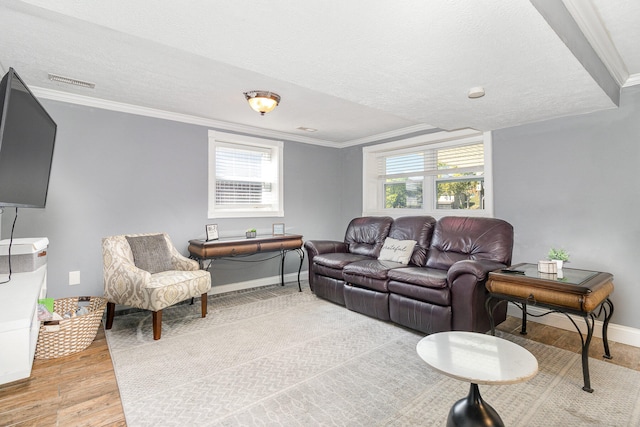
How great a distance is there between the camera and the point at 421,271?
3016mm

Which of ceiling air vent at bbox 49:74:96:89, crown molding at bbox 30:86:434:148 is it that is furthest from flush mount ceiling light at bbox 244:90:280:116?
ceiling air vent at bbox 49:74:96:89

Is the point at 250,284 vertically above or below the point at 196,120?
below

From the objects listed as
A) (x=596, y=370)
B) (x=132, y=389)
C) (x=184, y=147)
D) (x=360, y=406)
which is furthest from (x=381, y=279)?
(x=184, y=147)

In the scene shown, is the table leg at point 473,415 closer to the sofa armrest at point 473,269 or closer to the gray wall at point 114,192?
the sofa armrest at point 473,269

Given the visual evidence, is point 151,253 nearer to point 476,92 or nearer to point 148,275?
point 148,275

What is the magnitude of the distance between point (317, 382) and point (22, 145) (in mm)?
2310

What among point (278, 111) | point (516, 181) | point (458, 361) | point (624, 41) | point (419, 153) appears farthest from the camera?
point (419, 153)

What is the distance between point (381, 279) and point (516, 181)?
1842mm

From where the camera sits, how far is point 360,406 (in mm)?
1856

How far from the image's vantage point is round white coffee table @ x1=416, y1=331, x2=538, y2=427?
1416 millimetres

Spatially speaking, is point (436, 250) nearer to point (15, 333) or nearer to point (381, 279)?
point (381, 279)

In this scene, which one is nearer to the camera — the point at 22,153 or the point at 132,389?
the point at 22,153

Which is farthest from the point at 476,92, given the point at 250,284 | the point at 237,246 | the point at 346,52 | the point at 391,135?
the point at 250,284

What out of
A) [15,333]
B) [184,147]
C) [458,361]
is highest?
[184,147]
